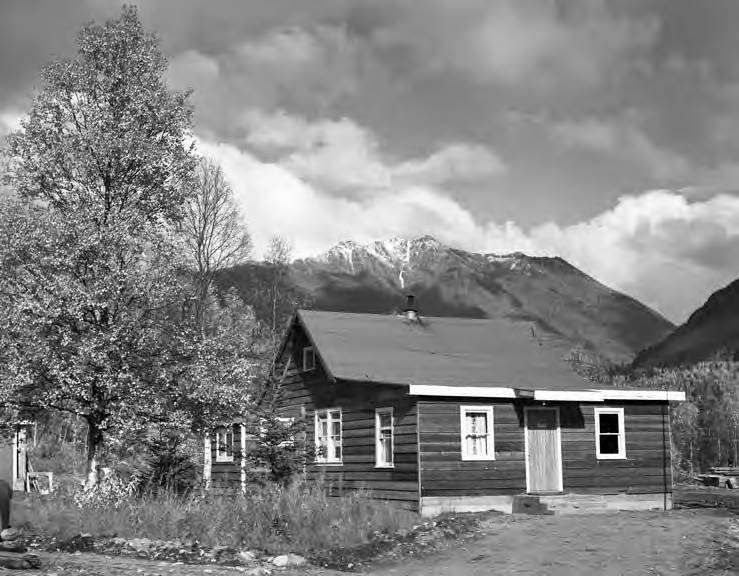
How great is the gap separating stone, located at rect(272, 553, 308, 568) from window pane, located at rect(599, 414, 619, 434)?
44.6 ft

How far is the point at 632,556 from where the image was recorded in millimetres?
19953

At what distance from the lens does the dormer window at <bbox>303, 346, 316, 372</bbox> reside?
34.5 meters

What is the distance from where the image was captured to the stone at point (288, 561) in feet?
64.4

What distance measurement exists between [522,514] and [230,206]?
62.9ft

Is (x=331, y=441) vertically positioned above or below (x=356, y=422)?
below

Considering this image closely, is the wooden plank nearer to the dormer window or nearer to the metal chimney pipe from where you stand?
the dormer window

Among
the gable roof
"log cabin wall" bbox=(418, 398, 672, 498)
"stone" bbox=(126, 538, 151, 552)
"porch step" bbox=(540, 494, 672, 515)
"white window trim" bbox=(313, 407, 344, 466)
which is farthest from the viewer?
"white window trim" bbox=(313, 407, 344, 466)

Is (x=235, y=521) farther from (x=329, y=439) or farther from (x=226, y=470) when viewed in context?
(x=226, y=470)

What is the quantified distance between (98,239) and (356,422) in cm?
1013

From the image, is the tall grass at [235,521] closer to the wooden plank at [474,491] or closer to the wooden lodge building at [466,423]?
the wooden plank at [474,491]

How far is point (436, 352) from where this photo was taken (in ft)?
110

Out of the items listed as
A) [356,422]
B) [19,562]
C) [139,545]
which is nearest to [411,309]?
[356,422]

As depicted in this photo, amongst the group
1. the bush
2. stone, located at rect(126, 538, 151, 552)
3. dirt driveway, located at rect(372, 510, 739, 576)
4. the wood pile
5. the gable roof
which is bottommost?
the wood pile

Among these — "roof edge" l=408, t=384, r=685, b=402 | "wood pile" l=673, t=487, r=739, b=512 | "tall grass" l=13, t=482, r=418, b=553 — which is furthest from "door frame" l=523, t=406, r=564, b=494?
"tall grass" l=13, t=482, r=418, b=553
